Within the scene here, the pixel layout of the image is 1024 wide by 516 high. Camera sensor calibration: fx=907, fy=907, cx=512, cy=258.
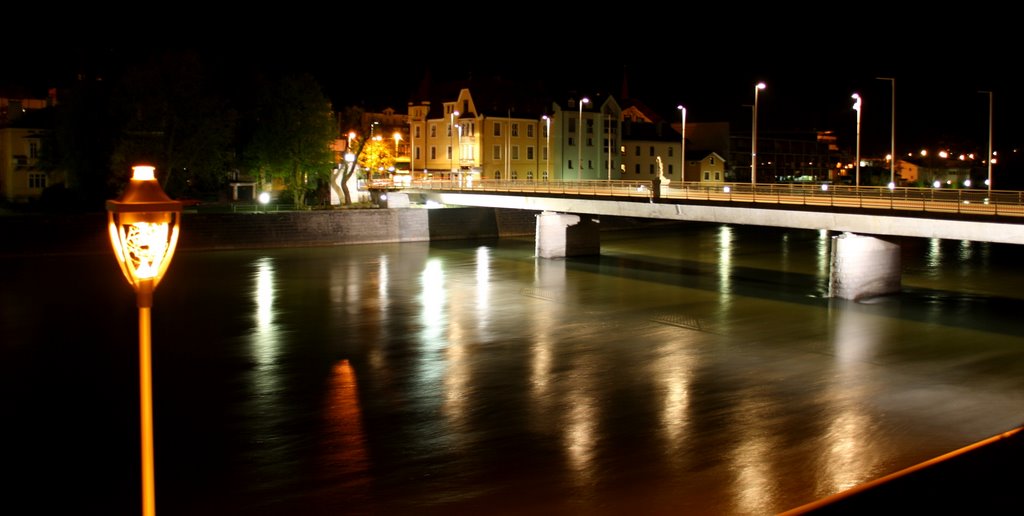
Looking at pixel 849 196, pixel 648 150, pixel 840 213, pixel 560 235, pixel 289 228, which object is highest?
pixel 648 150

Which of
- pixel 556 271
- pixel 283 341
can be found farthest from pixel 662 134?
pixel 283 341

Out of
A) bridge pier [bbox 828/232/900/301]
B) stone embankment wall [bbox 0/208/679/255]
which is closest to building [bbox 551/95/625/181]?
stone embankment wall [bbox 0/208/679/255]

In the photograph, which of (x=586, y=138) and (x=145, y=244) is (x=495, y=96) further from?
(x=145, y=244)

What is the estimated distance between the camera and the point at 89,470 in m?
17.7

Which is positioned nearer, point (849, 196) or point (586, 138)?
point (849, 196)

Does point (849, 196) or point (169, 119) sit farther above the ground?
point (169, 119)

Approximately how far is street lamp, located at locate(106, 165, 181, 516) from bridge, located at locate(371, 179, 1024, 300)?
31.7 metres

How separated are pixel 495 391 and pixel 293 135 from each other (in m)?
53.9

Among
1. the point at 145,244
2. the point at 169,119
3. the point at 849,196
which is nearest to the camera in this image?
the point at 145,244

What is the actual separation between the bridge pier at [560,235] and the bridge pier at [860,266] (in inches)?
825

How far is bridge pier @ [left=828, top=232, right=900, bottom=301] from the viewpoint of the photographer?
3916 centimetres

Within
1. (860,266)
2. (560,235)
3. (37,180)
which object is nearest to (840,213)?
(860,266)

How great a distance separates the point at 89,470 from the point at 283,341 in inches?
532

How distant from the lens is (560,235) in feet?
190
